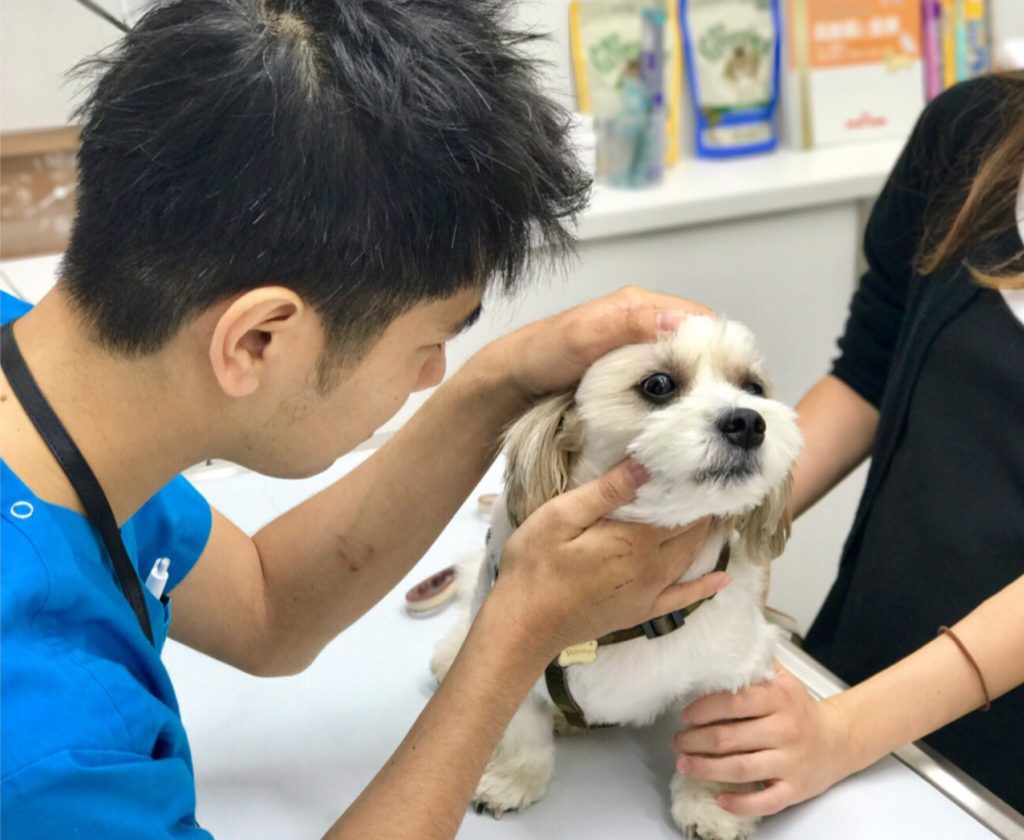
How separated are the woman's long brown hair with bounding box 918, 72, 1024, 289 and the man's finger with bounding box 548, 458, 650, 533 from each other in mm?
488

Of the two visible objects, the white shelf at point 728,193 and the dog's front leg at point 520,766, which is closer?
the dog's front leg at point 520,766

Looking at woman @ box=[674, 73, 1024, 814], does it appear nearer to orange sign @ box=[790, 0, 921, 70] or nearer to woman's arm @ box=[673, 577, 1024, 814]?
woman's arm @ box=[673, 577, 1024, 814]

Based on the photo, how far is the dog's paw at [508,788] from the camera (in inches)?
32.7

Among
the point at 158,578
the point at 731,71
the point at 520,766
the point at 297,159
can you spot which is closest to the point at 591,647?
the point at 520,766

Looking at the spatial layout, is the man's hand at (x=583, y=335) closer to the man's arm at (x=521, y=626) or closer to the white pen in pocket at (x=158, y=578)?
the man's arm at (x=521, y=626)

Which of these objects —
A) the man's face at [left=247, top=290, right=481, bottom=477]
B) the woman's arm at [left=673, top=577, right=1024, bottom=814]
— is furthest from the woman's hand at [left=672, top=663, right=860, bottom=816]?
the man's face at [left=247, top=290, right=481, bottom=477]

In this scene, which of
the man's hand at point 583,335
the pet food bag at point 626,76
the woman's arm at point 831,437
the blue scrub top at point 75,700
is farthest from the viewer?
the pet food bag at point 626,76

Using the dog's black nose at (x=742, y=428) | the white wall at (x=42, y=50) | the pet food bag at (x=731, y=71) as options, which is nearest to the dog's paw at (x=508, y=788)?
the dog's black nose at (x=742, y=428)

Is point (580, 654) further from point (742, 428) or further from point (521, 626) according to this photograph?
point (742, 428)

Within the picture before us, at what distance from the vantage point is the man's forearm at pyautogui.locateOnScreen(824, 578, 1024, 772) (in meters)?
0.86

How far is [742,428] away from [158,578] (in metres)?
0.47

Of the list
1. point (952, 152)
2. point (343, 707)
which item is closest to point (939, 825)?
point (343, 707)

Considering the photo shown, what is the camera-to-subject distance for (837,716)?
0.84 meters

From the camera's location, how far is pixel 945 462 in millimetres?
1091
